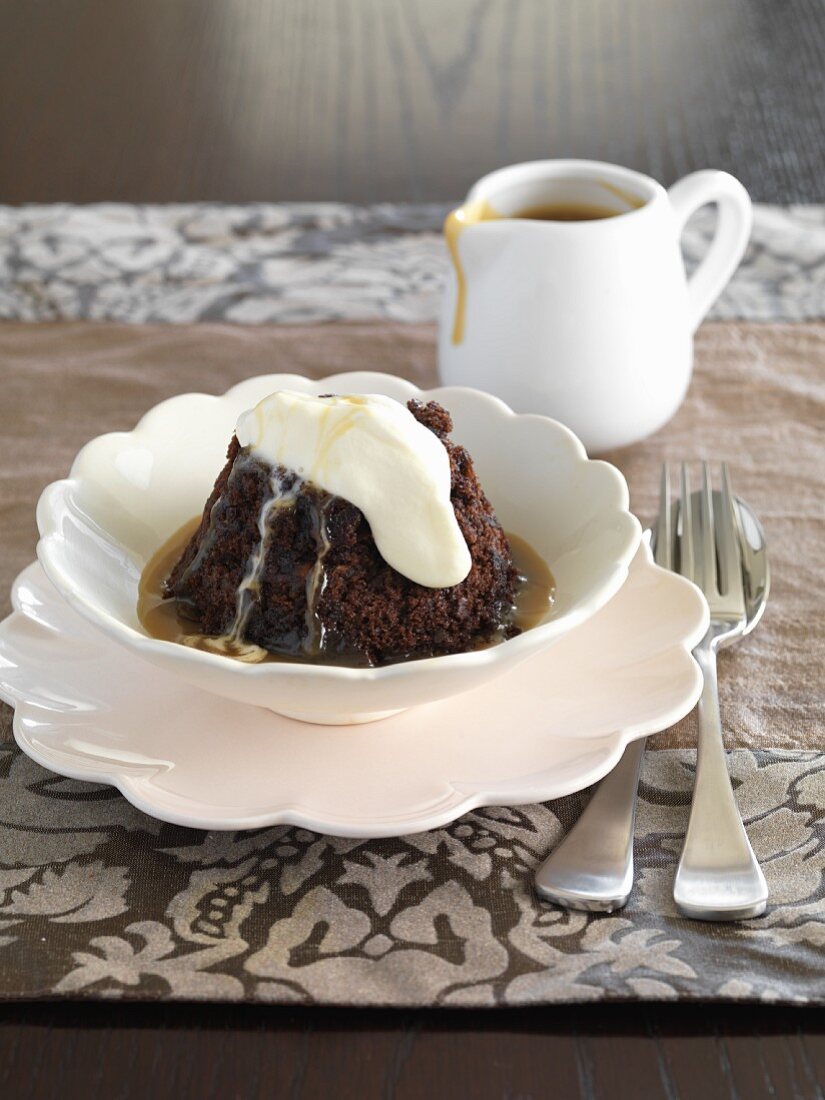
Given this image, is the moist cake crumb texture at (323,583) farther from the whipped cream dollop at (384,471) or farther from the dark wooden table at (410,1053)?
the dark wooden table at (410,1053)

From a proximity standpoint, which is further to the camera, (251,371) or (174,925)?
(251,371)

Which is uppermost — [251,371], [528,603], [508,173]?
[508,173]

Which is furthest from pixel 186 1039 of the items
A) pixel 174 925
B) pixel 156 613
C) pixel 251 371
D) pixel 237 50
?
pixel 237 50

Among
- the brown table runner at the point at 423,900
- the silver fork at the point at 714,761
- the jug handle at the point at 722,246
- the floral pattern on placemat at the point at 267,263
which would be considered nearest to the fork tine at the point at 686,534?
the silver fork at the point at 714,761

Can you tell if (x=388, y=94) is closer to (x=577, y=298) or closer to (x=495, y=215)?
(x=495, y=215)

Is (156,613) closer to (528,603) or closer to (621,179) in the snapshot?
(528,603)

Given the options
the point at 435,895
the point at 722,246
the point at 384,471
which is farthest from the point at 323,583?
the point at 722,246

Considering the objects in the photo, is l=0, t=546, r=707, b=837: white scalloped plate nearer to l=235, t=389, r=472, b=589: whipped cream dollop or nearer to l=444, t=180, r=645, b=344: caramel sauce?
l=235, t=389, r=472, b=589: whipped cream dollop
